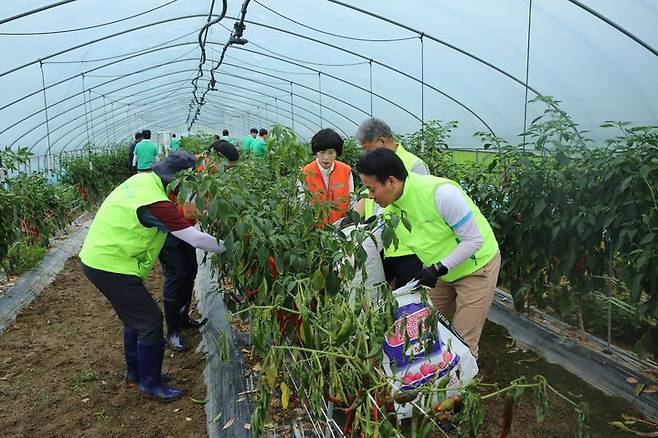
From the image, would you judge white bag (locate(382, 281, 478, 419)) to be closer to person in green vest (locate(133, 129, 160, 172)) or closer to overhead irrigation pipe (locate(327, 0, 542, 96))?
overhead irrigation pipe (locate(327, 0, 542, 96))

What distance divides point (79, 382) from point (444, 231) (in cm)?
244

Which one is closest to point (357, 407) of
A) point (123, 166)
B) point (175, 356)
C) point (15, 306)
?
point (175, 356)

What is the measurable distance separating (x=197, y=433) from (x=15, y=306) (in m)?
2.82

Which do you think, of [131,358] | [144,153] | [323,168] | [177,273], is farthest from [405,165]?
[144,153]

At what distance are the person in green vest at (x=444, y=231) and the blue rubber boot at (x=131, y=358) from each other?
5.57ft

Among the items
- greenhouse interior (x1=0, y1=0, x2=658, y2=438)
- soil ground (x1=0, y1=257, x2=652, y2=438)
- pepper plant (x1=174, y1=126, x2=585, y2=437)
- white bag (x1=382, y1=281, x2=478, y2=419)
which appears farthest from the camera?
soil ground (x1=0, y1=257, x2=652, y2=438)

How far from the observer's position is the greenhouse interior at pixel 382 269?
1753 millimetres

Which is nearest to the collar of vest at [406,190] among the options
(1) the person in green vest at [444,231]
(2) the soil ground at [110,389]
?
(1) the person in green vest at [444,231]

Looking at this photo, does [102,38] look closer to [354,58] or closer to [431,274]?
[354,58]

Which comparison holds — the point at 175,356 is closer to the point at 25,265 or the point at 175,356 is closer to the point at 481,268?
the point at 481,268

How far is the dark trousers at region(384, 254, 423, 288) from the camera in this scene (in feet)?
9.00

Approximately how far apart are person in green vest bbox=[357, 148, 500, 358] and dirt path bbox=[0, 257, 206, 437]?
144cm

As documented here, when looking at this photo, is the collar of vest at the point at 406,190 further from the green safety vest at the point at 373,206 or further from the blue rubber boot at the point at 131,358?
the blue rubber boot at the point at 131,358

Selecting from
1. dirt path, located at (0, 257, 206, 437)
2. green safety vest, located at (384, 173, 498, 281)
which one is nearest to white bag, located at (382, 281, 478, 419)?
green safety vest, located at (384, 173, 498, 281)
